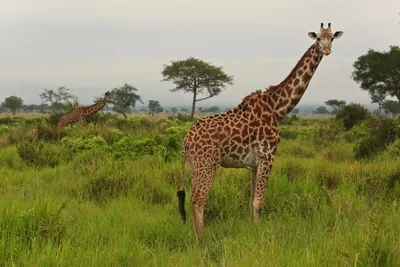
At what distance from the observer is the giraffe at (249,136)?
5.27 m

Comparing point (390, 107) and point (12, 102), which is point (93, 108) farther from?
point (12, 102)

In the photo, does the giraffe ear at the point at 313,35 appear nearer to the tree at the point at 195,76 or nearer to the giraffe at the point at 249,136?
the giraffe at the point at 249,136

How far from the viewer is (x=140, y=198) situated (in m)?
6.57

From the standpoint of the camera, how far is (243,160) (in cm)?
551

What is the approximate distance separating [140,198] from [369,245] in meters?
3.85

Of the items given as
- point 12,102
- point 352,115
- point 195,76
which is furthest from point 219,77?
point 12,102

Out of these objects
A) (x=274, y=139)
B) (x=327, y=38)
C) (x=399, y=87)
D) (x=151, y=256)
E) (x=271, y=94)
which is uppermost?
(x=399, y=87)

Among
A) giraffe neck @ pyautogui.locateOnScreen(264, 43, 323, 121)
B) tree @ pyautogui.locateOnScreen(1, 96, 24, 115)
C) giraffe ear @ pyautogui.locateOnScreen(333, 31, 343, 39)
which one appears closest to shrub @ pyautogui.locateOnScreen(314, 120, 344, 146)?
giraffe neck @ pyautogui.locateOnScreen(264, 43, 323, 121)

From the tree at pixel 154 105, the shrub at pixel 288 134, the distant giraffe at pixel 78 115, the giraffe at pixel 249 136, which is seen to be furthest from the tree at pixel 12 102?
the giraffe at pixel 249 136

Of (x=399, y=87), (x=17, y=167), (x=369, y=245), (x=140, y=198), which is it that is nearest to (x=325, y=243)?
(x=369, y=245)

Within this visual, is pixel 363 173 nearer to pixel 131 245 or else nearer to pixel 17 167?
pixel 131 245

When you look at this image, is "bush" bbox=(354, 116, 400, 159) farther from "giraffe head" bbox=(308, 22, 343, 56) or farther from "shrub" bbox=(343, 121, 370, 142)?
"giraffe head" bbox=(308, 22, 343, 56)

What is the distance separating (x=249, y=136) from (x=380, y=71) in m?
34.9

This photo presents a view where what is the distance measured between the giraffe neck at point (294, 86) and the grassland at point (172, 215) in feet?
4.23
